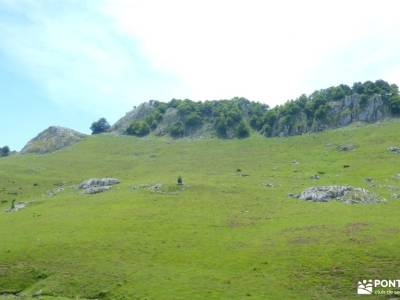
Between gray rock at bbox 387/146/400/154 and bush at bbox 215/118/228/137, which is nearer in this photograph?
gray rock at bbox 387/146/400/154

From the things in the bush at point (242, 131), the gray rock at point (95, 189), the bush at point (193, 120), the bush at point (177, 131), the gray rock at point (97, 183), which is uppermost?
the bush at point (193, 120)

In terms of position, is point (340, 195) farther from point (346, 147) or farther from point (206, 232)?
point (346, 147)

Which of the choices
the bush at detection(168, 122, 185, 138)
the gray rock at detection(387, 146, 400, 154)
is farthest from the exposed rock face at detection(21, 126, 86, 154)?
the gray rock at detection(387, 146, 400, 154)

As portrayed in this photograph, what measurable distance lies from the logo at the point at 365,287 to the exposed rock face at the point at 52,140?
147m

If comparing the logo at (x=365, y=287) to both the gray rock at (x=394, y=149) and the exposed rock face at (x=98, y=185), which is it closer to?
the exposed rock face at (x=98, y=185)

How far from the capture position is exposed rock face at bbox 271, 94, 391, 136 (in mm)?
168875

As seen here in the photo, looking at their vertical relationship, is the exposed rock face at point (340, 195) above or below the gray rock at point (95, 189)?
below

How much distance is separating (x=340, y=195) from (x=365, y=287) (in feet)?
137

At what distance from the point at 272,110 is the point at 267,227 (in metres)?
120

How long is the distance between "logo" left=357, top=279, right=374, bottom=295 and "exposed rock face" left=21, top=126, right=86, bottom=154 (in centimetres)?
14681

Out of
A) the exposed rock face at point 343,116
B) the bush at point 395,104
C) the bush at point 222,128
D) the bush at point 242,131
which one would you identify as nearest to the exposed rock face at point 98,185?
the bush at point 242,131

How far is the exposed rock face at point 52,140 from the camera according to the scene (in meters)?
182

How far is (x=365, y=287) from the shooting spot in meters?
49.8

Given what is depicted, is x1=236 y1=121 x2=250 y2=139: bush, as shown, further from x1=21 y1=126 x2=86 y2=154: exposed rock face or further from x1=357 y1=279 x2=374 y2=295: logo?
x1=357 y1=279 x2=374 y2=295: logo
